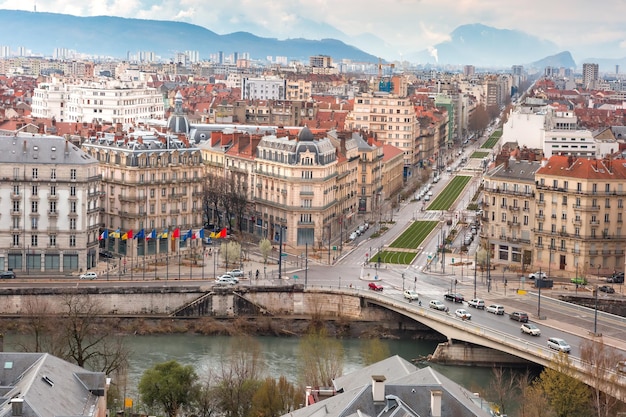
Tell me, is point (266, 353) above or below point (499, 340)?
below

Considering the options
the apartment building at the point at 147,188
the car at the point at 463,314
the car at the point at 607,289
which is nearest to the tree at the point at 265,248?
the apartment building at the point at 147,188

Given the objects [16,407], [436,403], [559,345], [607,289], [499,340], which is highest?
[16,407]

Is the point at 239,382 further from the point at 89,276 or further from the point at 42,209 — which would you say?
the point at 42,209

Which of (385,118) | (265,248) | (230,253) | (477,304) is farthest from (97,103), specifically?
(477,304)

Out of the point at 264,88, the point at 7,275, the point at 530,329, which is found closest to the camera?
the point at 530,329

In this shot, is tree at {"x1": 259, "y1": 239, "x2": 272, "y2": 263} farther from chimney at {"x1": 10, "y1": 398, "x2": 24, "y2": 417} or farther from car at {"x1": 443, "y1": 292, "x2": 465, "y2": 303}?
chimney at {"x1": 10, "y1": 398, "x2": 24, "y2": 417}

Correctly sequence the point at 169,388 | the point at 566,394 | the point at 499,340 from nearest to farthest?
1. the point at 169,388
2. the point at 566,394
3. the point at 499,340

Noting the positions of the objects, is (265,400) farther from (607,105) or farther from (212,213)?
(607,105)
